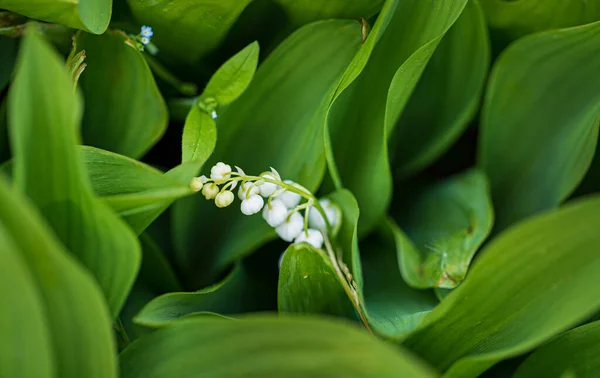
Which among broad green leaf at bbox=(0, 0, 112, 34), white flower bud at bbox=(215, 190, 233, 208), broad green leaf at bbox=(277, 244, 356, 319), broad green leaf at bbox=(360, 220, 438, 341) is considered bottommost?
A: broad green leaf at bbox=(360, 220, 438, 341)

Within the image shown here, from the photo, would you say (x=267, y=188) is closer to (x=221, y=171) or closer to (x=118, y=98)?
(x=221, y=171)

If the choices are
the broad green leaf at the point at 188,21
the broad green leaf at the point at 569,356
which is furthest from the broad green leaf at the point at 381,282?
the broad green leaf at the point at 188,21

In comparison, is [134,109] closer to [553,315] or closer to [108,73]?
[108,73]

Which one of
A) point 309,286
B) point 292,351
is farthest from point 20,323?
point 309,286

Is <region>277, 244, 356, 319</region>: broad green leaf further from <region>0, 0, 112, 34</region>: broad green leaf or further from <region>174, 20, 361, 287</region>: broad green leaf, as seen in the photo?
<region>0, 0, 112, 34</region>: broad green leaf

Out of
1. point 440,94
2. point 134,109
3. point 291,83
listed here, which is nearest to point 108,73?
point 134,109

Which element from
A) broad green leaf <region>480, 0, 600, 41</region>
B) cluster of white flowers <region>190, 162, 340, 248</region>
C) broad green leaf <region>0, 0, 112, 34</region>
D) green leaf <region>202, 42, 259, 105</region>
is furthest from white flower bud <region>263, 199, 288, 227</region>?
broad green leaf <region>480, 0, 600, 41</region>
